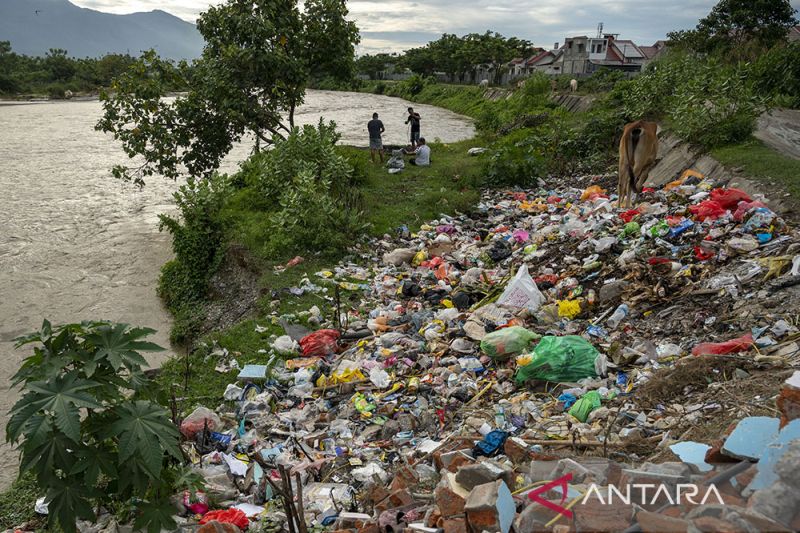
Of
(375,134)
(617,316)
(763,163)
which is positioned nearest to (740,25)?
(375,134)

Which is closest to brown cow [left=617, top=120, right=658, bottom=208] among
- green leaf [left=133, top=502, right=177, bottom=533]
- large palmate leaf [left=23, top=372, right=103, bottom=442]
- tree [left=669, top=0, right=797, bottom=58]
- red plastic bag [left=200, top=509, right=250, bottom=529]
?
red plastic bag [left=200, top=509, right=250, bottom=529]

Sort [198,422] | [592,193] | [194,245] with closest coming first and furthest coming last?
[198,422] < [194,245] < [592,193]

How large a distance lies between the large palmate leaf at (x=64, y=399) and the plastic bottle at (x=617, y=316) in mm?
3873

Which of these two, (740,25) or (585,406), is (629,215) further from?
(740,25)

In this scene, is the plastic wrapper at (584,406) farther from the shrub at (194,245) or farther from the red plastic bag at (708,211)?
the shrub at (194,245)

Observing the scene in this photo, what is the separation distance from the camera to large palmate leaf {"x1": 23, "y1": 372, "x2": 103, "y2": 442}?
258 cm

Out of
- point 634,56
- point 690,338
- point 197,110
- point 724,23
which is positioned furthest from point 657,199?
point 634,56

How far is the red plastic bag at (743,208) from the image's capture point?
5.95 metres

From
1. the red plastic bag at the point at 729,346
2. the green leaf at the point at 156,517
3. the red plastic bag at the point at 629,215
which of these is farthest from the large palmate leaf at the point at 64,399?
the red plastic bag at the point at 629,215

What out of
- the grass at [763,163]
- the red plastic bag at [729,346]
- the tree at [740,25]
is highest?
the tree at [740,25]

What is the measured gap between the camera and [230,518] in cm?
321

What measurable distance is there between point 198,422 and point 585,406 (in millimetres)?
2725

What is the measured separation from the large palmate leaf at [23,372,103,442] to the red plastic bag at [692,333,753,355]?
356cm

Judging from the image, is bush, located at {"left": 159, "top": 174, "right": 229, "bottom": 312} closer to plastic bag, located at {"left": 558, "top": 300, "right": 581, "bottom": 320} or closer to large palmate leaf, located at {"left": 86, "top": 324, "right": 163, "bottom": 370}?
plastic bag, located at {"left": 558, "top": 300, "right": 581, "bottom": 320}
